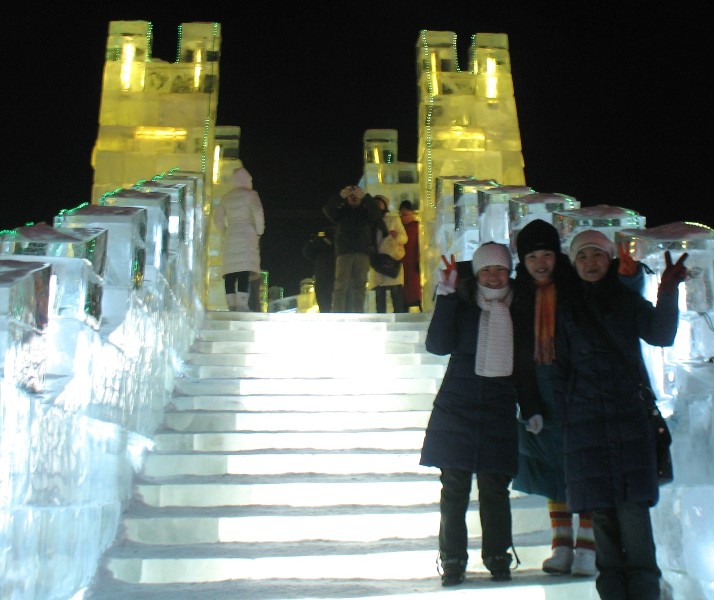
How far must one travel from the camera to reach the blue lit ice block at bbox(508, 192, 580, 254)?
5438 mm

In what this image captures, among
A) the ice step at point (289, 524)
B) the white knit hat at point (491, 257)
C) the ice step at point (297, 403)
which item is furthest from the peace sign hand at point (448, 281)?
the ice step at point (297, 403)

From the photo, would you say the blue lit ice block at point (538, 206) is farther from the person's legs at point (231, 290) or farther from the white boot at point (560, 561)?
the person's legs at point (231, 290)

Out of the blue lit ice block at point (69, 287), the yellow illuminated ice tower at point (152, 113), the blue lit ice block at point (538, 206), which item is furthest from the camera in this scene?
the yellow illuminated ice tower at point (152, 113)

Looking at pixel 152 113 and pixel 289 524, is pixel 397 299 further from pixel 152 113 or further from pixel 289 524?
pixel 289 524

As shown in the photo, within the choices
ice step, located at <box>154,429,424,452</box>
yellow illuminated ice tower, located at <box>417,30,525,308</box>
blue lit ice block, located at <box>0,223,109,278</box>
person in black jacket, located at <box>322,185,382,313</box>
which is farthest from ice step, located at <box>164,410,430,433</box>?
yellow illuminated ice tower, located at <box>417,30,525,308</box>

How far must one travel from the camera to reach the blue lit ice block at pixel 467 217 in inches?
273

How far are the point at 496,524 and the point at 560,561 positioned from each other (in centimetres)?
34

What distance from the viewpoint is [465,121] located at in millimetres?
9086

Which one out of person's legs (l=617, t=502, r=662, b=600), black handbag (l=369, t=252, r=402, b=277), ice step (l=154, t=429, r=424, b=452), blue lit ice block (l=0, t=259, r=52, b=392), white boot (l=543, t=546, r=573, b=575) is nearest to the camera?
blue lit ice block (l=0, t=259, r=52, b=392)

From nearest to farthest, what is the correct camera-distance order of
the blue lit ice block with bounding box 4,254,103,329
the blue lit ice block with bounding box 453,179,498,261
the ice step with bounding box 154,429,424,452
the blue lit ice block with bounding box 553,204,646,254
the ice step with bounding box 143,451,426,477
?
the blue lit ice block with bounding box 4,254,103,329 < the blue lit ice block with bounding box 553,204,646,254 < the ice step with bounding box 143,451,426,477 < the ice step with bounding box 154,429,424,452 < the blue lit ice block with bounding box 453,179,498,261

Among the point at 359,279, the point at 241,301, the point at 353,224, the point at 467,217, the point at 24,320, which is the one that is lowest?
the point at 24,320

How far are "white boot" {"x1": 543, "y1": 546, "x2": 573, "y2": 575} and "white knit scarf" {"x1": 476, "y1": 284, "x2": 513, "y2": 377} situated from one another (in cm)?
78

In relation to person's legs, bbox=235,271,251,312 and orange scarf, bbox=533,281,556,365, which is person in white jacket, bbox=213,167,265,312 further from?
orange scarf, bbox=533,281,556,365

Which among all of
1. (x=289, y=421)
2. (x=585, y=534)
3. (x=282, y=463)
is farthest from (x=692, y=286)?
(x=289, y=421)
